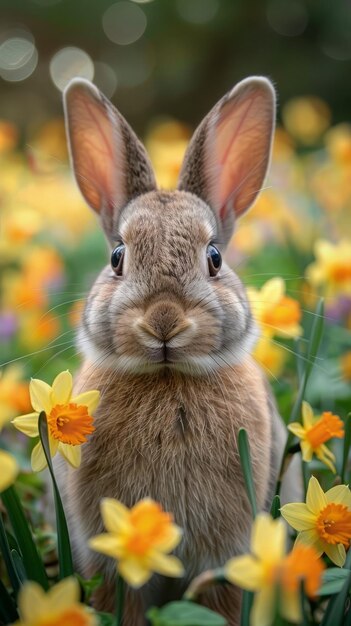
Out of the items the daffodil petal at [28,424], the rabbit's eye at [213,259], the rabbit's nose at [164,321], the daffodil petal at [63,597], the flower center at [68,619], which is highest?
the rabbit's eye at [213,259]

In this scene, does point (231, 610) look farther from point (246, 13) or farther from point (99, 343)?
point (246, 13)

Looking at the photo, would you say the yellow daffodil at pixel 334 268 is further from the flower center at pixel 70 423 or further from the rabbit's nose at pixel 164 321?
the flower center at pixel 70 423

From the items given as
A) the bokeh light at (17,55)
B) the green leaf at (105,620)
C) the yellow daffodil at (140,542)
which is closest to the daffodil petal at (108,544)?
the yellow daffodil at (140,542)

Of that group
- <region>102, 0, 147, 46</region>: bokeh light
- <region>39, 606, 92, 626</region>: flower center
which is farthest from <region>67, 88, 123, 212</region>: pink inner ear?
<region>102, 0, 147, 46</region>: bokeh light

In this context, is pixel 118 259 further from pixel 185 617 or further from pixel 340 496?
pixel 185 617

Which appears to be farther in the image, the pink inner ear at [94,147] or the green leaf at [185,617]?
the pink inner ear at [94,147]

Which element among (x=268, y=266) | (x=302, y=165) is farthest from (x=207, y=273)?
(x=302, y=165)
